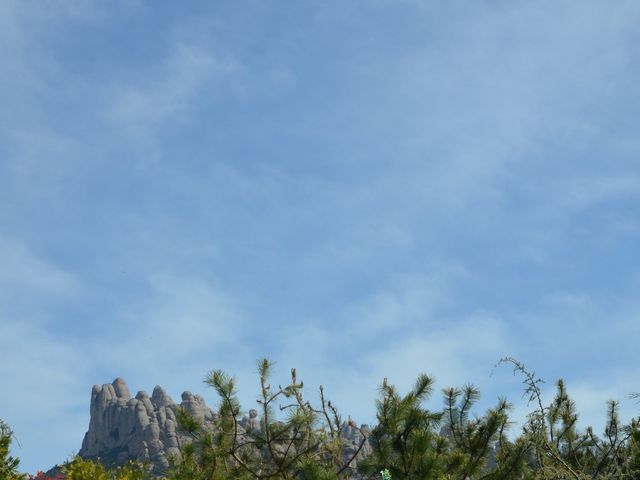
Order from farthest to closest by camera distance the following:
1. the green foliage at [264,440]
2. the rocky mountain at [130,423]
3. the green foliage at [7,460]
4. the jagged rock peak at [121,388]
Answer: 1. the jagged rock peak at [121,388]
2. the rocky mountain at [130,423]
3. the green foliage at [264,440]
4. the green foliage at [7,460]

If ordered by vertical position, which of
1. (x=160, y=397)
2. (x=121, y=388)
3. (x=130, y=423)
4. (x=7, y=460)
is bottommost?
(x=7, y=460)

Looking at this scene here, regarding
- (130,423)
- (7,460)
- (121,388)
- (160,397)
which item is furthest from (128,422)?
(7,460)

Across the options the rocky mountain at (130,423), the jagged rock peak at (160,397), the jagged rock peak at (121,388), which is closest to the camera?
the rocky mountain at (130,423)

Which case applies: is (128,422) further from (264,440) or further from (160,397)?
(264,440)

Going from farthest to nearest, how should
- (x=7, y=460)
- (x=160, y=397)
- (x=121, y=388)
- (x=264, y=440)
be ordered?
(x=121, y=388), (x=160, y=397), (x=264, y=440), (x=7, y=460)

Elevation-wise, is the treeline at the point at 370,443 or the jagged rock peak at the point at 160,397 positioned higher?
the jagged rock peak at the point at 160,397

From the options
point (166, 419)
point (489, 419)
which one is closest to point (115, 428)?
point (166, 419)

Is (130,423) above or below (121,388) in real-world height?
below

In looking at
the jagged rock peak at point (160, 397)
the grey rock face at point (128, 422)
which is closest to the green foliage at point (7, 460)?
the grey rock face at point (128, 422)

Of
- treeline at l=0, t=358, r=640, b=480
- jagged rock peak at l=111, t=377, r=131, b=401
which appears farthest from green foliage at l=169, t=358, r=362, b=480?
jagged rock peak at l=111, t=377, r=131, b=401

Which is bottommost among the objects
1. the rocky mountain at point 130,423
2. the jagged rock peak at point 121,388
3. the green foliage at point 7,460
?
the green foliage at point 7,460

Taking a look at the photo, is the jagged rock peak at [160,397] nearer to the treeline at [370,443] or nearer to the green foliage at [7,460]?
the treeline at [370,443]

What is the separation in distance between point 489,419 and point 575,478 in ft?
25.4

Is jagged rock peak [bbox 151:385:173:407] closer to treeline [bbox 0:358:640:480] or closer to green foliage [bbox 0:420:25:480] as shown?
treeline [bbox 0:358:640:480]
